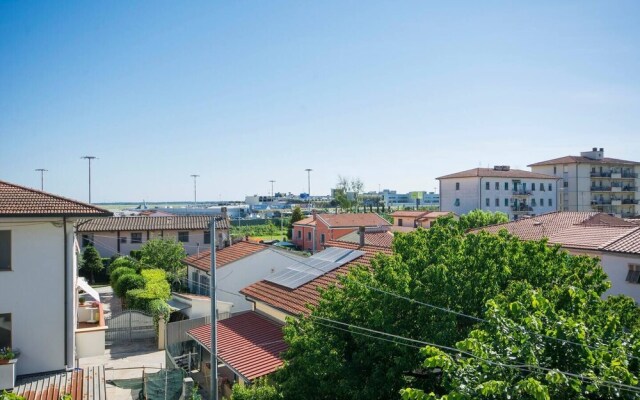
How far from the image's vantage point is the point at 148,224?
189ft

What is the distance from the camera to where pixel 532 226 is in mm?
36844

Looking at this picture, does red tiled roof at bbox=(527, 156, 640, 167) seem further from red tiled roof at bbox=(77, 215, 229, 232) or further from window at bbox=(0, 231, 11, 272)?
window at bbox=(0, 231, 11, 272)

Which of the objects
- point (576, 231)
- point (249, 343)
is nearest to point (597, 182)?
point (576, 231)

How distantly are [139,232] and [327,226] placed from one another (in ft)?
73.2

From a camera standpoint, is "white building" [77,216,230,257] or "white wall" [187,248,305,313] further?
"white building" [77,216,230,257]

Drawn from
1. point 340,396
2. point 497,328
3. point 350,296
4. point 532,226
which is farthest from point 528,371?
point 532,226

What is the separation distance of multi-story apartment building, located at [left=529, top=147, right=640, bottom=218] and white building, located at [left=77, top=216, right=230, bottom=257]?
59.1 meters

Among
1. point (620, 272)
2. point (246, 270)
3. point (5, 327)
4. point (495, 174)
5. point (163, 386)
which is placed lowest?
point (163, 386)

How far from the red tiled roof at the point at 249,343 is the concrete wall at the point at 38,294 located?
5130 millimetres

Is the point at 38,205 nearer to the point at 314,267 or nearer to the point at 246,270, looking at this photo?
the point at 314,267

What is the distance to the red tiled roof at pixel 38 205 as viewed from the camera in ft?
45.2

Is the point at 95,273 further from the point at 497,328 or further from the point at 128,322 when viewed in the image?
the point at 497,328

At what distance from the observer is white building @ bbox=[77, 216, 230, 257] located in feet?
180

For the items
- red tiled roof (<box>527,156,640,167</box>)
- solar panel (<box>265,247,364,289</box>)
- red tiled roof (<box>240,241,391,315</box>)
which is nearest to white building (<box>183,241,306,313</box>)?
solar panel (<box>265,247,364,289</box>)
